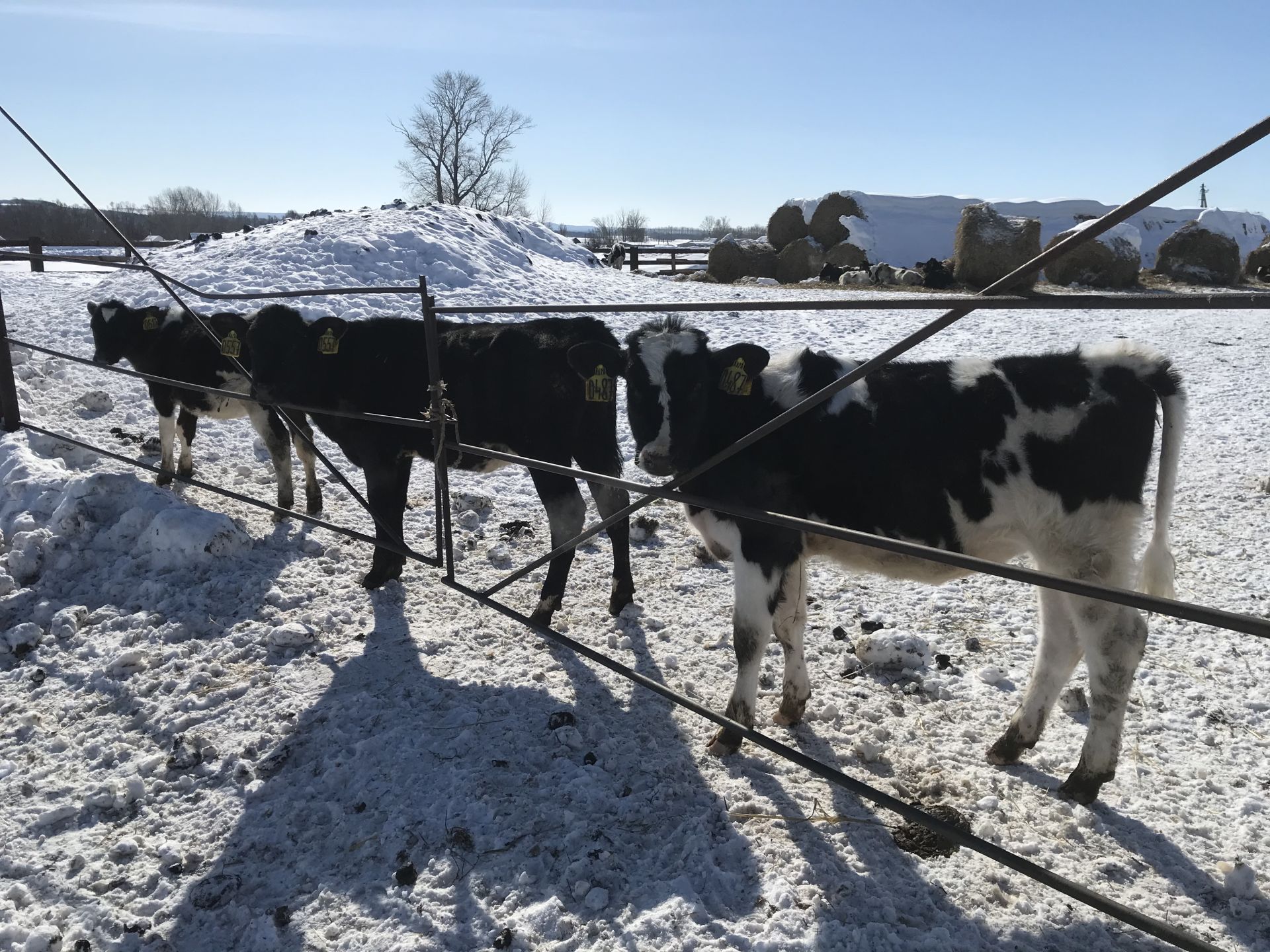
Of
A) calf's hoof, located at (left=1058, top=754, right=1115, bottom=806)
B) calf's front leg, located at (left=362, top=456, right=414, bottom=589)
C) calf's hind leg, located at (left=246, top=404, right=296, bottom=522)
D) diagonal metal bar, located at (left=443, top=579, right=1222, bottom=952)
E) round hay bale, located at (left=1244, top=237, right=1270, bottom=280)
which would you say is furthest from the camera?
round hay bale, located at (left=1244, top=237, right=1270, bottom=280)

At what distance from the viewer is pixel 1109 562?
343cm

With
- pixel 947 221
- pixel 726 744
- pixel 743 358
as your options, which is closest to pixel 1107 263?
pixel 947 221

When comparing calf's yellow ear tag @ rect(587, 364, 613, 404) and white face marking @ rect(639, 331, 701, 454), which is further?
calf's yellow ear tag @ rect(587, 364, 613, 404)

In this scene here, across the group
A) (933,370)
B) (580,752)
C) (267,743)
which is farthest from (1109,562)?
(267,743)

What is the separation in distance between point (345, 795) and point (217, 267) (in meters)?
13.4

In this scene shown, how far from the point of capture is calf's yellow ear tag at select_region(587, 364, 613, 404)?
14.9ft

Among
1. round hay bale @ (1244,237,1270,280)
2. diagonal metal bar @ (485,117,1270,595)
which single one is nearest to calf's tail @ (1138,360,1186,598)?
diagonal metal bar @ (485,117,1270,595)

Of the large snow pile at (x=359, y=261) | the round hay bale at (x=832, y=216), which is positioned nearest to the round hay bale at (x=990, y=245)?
the round hay bale at (x=832, y=216)

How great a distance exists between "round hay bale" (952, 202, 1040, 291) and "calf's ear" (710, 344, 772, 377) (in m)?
18.6

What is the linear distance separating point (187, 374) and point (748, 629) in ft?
21.3

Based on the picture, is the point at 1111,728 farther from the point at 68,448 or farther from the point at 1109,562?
the point at 68,448

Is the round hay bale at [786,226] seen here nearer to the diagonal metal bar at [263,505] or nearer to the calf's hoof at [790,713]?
the diagonal metal bar at [263,505]

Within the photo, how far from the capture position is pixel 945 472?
3.61m

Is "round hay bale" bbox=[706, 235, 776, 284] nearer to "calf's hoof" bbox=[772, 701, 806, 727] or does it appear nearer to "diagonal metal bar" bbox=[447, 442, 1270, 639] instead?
"calf's hoof" bbox=[772, 701, 806, 727]
